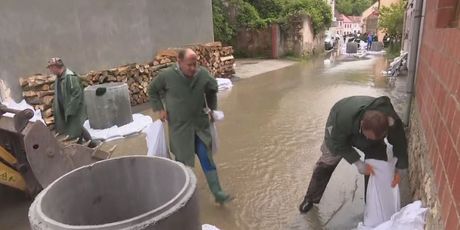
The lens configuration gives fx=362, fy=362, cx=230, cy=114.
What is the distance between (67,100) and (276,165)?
286cm

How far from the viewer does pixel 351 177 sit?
4.21m

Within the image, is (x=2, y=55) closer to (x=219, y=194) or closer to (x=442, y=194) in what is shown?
(x=219, y=194)

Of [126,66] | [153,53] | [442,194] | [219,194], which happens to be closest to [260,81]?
[153,53]

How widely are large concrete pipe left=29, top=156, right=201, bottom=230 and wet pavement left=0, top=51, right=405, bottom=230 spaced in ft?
4.09

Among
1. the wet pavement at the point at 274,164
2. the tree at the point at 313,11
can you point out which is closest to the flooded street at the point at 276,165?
the wet pavement at the point at 274,164

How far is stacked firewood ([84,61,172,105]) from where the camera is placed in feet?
24.5

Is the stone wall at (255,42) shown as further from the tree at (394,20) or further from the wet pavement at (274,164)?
the wet pavement at (274,164)

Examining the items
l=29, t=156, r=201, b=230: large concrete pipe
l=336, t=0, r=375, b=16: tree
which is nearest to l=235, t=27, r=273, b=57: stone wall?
l=29, t=156, r=201, b=230: large concrete pipe

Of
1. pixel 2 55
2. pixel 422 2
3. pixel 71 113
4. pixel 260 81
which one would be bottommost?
pixel 260 81

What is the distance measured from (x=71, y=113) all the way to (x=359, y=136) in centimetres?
368

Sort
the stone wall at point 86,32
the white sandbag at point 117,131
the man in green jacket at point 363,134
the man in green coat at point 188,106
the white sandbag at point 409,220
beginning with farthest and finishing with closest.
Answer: the stone wall at point 86,32
the white sandbag at point 117,131
the man in green coat at point 188,106
the man in green jacket at point 363,134
the white sandbag at point 409,220

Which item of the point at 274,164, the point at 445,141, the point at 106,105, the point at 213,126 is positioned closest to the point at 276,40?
the point at 106,105

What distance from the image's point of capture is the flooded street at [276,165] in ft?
11.3

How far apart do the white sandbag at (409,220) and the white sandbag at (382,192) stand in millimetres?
183
